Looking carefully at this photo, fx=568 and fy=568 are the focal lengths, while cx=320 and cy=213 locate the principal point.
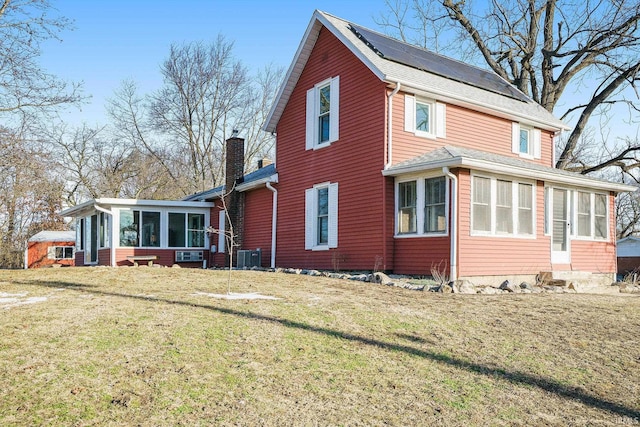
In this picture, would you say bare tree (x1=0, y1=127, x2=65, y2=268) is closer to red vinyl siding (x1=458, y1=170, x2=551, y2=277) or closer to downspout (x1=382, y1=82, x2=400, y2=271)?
downspout (x1=382, y1=82, x2=400, y2=271)

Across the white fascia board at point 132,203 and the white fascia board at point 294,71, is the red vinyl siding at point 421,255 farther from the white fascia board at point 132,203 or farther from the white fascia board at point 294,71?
the white fascia board at point 132,203

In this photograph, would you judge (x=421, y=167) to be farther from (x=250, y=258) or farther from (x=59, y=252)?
(x=59, y=252)

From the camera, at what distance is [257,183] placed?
17844 mm

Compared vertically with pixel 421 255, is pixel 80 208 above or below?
above

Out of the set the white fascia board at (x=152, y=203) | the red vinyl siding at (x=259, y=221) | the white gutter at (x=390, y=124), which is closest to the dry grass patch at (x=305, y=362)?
the white gutter at (x=390, y=124)

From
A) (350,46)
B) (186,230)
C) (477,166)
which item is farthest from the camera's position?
(186,230)

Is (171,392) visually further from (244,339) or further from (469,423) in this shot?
(469,423)

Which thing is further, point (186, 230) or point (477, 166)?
point (186, 230)

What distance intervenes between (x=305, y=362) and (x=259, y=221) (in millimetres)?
13130

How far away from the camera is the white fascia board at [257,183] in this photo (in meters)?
17.3

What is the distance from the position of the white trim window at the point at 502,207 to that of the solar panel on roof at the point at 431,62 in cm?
436

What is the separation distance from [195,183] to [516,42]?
68.1 ft

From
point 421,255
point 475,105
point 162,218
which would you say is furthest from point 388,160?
point 162,218

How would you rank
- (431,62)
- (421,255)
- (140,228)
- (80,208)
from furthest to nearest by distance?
1. (80,208)
2. (140,228)
3. (431,62)
4. (421,255)
